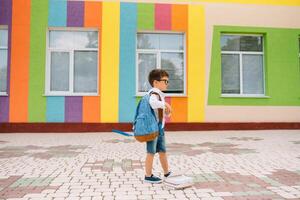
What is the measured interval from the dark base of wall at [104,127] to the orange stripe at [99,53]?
0.93 ft

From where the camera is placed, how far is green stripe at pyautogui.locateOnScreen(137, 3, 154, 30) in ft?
41.5

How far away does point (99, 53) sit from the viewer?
41.0 ft

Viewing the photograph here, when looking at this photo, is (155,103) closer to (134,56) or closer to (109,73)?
(109,73)

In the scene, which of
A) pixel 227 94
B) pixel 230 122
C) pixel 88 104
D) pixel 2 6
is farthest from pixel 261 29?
pixel 2 6

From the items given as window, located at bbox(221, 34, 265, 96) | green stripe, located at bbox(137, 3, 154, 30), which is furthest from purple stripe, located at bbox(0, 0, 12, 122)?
window, located at bbox(221, 34, 265, 96)

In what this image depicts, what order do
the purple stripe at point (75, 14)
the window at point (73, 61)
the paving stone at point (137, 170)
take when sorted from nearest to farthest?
the paving stone at point (137, 170) < the purple stripe at point (75, 14) < the window at point (73, 61)

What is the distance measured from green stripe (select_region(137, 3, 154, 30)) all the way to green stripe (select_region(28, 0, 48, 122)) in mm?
3163

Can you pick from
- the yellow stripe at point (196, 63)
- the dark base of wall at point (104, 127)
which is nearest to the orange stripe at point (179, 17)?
the yellow stripe at point (196, 63)

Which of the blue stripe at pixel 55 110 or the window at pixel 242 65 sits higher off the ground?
the window at pixel 242 65

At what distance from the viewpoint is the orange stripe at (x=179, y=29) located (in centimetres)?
1265

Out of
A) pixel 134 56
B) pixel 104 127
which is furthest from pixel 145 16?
pixel 104 127

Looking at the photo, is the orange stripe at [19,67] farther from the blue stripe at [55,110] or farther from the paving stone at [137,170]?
the paving stone at [137,170]

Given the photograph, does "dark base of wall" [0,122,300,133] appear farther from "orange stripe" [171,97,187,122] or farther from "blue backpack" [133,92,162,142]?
"blue backpack" [133,92,162,142]

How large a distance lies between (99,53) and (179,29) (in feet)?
9.64
